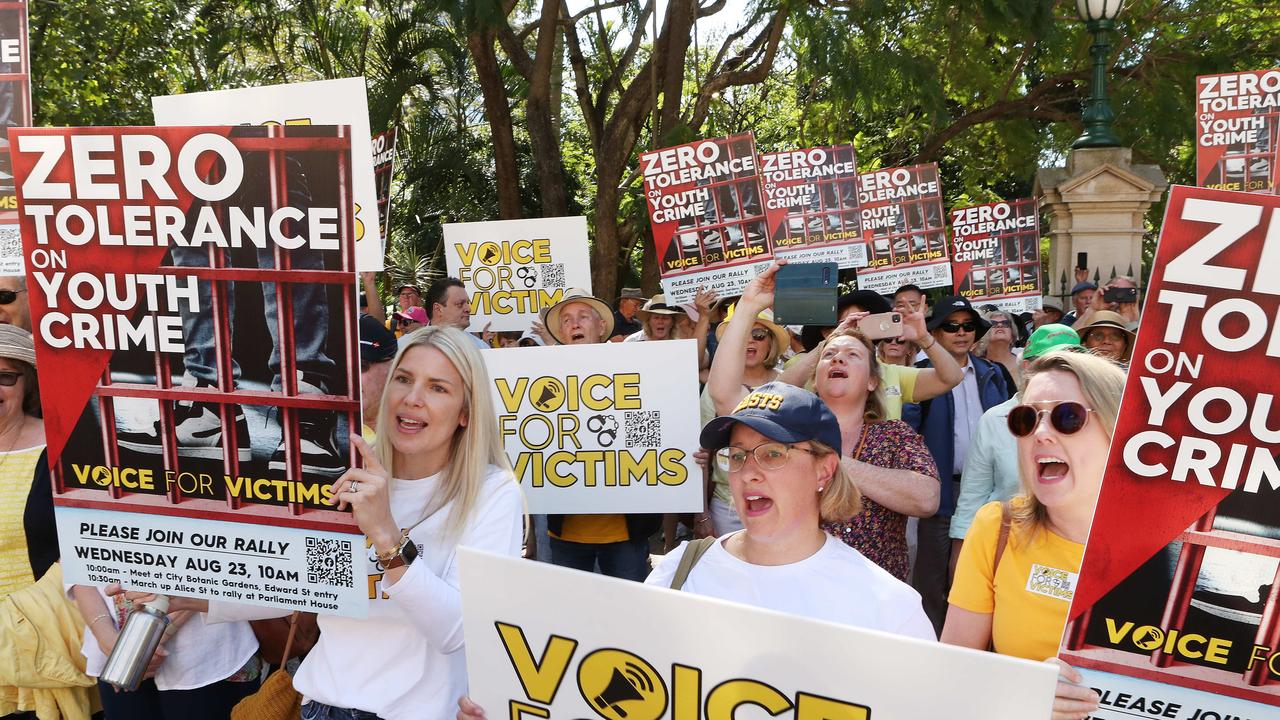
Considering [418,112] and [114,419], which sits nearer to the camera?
[114,419]

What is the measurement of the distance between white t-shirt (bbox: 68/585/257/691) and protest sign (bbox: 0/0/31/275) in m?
2.46

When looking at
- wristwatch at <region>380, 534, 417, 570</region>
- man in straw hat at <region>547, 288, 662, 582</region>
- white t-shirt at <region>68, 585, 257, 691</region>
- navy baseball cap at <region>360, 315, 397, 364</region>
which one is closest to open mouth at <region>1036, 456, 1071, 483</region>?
wristwatch at <region>380, 534, 417, 570</region>

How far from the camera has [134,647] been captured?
3.06 m

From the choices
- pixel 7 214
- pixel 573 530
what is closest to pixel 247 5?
pixel 7 214

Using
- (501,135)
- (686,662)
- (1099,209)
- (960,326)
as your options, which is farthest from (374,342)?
(501,135)

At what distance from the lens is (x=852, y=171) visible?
961 centimetres

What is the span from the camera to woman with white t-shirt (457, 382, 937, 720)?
2561mm

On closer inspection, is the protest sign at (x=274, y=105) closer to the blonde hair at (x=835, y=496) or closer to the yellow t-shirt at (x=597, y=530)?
the yellow t-shirt at (x=597, y=530)

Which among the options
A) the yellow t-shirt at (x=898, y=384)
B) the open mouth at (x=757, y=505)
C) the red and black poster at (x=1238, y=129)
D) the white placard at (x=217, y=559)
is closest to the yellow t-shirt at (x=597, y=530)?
the yellow t-shirt at (x=898, y=384)

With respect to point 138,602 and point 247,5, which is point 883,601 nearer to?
point 138,602

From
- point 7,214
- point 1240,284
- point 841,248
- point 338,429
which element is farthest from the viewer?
point 841,248

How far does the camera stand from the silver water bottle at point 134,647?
3.03 meters

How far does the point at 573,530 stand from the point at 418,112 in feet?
51.6

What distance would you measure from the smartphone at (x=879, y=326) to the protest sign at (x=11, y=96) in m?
3.80
